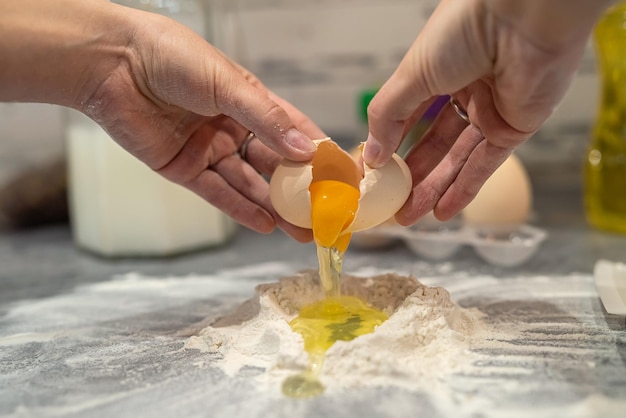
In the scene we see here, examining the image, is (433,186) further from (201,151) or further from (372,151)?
(201,151)

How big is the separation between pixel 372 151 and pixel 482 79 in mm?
162

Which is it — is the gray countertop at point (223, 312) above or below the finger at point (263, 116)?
below

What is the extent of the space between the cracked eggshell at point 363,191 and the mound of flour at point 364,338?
0.33 ft

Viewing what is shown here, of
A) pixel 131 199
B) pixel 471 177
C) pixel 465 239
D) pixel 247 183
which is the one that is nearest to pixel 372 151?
pixel 471 177

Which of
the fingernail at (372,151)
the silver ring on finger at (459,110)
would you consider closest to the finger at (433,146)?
the silver ring on finger at (459,110)

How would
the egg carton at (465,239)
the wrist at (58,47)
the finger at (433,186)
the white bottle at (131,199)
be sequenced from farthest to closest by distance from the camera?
the white bottle at (131,199), the egg carton at (465,239), the finger at (433,186), the wrist at (58,47)

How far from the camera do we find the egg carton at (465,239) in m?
1.12

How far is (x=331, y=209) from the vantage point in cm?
80

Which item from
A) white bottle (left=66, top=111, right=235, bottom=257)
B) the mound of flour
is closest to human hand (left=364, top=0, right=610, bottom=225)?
the mound of flour

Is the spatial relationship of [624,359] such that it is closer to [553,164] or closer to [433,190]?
[433,190]

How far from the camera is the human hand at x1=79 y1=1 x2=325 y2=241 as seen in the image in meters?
0.81

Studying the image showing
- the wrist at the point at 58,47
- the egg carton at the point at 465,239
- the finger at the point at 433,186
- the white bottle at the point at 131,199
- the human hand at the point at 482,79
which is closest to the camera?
the human hand at the point at 482,79

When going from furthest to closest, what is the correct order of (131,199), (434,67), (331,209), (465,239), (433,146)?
(131,199) < (465,239) < (433,146) < (331,209) < (434,67)

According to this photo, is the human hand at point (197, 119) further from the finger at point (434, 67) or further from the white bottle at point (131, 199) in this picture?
the white bottle at point (131, 199)
